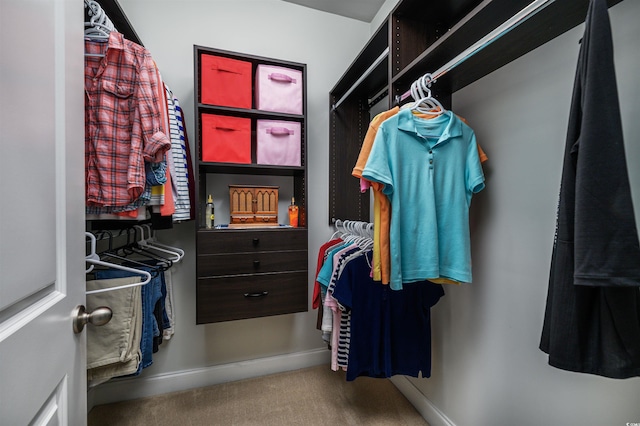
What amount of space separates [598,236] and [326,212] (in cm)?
170

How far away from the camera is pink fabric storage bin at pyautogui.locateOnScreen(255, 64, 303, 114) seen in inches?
66.6

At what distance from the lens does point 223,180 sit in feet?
6.27

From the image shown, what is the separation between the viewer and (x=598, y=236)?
23.1 inches

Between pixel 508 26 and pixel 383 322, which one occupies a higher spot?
pixel 508 26

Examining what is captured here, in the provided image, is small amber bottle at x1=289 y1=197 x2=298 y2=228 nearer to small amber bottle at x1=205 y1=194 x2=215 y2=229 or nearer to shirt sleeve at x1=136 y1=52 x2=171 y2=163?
small amber bottle at x1=205 y1=194 x2=215 y2=229

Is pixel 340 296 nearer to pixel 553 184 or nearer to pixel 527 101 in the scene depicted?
pixel 553 184

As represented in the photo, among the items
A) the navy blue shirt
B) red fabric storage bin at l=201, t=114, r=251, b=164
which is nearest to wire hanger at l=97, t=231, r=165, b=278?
red fabric storage bin at l=201, t=114, r=251, b=164

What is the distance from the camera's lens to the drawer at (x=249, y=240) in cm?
157

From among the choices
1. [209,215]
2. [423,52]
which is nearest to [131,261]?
[209,215]

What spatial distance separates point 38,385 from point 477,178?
1.41 m

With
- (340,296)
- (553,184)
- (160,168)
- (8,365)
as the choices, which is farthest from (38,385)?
(553,184)

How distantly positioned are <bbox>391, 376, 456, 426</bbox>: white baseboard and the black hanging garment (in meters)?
1.11

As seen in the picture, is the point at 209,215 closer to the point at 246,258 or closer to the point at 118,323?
the point at 246,258

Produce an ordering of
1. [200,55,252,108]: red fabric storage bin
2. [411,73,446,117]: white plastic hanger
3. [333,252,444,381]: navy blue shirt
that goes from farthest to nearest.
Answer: [200,55,252,108]: red fabric storage bin
[333,252,444,381]: navy blue shirt
[411,73,446,117]: white plastic hanger
